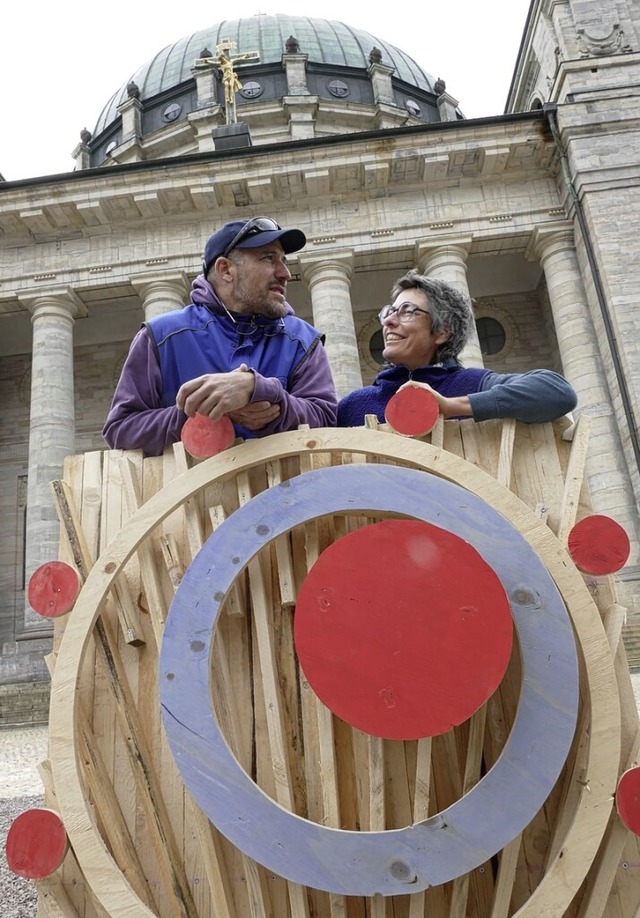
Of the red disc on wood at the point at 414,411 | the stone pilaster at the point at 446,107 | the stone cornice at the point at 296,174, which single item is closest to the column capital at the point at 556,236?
the stone cornice at the point at 296,174

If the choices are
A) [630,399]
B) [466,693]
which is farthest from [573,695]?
[630,399]

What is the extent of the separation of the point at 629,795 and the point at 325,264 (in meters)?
17.3

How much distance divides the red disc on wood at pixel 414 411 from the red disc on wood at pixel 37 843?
135 centimetres

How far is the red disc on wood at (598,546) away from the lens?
6.28 ft

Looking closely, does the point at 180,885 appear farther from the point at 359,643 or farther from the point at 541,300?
the point at 541,300

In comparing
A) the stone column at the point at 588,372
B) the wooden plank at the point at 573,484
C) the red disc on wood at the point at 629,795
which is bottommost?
the red disc on wood at the point at 629,795

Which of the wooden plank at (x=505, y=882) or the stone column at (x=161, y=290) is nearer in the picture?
the wooden plank at (x=505, y=882)

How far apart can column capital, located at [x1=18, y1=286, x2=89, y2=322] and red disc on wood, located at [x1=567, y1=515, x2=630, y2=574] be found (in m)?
18.5

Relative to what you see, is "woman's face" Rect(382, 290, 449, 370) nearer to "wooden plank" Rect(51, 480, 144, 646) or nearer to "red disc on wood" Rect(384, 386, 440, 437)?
"red disc on wood" Rect(384, 386, 440, 437)

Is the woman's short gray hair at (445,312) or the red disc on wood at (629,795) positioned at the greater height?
the woman's short gray hair at (445,312)

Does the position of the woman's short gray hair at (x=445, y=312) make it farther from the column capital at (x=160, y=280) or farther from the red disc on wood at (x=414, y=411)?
the column capital at (x=160, y=280)

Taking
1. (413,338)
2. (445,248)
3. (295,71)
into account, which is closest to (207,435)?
→ (413,338)

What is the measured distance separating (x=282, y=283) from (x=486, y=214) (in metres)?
17.0

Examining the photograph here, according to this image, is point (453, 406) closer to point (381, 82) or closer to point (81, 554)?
point (81, 554)
